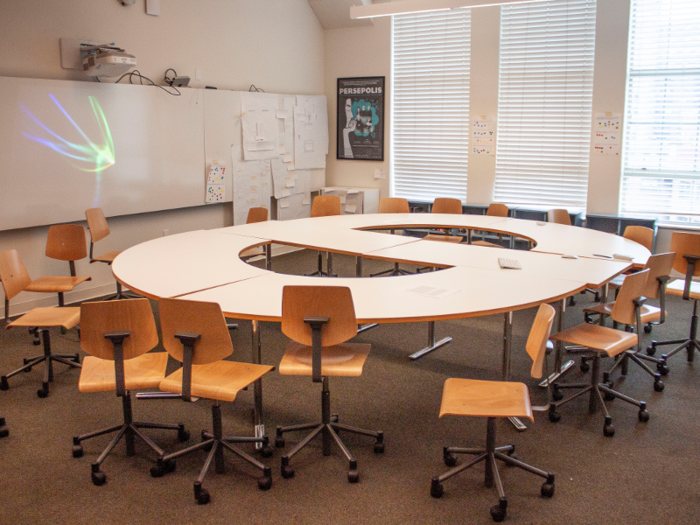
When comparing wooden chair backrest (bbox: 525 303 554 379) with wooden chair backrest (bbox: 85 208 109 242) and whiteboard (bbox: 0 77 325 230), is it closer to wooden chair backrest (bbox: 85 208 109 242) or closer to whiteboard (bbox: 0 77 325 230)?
wooden chair backrest (bbox: 85 208 109 242)

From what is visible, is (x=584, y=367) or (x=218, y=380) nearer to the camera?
(x=218, y=380)

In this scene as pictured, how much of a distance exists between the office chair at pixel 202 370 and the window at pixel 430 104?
538cm

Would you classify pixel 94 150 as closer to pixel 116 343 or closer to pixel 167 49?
pixel 167 49

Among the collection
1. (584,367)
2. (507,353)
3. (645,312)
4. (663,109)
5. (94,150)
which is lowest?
(584,367)

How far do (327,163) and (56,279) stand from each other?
15.1 ft

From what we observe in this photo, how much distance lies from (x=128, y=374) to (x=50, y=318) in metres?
1.24

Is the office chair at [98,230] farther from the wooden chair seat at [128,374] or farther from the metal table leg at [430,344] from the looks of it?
the metal table leg at [430,344]

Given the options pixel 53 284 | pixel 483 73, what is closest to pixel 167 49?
pixel 53 284

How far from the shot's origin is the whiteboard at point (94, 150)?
4781 mm

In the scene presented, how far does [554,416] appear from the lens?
3273 mm

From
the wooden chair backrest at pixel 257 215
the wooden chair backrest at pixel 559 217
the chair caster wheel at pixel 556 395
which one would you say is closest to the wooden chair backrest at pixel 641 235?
the wooden chair backrest at pixel 559 217

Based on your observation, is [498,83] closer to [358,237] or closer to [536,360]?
[358,237]

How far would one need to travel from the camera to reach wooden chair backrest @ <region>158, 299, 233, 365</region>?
2486mm

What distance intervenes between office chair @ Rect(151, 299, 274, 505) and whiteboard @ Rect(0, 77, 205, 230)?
3074 mm
